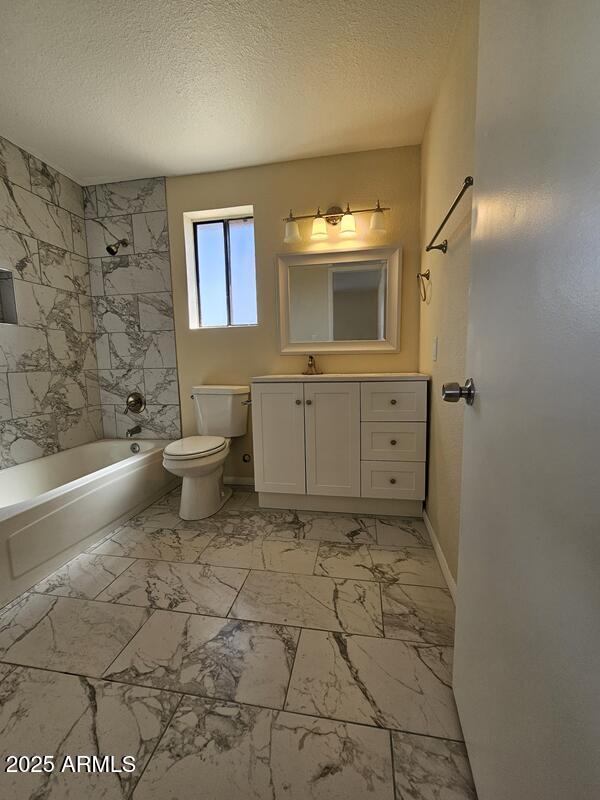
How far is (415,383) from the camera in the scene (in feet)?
6.32

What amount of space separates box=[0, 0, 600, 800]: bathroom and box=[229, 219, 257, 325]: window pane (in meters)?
0.02

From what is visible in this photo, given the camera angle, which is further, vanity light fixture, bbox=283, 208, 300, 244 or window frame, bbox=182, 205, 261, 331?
window frame, bbox=182, 205, 261, 331

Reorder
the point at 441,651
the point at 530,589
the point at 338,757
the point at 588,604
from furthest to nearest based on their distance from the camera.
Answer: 1. the point at 441,651
2. the point at 338,757
3. the point at 530,589
4. the point at 588,604

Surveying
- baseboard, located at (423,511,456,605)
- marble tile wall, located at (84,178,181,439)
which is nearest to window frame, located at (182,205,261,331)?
marble tile wall, located at (84,178,181,439)

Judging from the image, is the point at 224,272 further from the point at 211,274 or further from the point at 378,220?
the point at 378,220

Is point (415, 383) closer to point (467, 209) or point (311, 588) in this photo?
point (467, 209)

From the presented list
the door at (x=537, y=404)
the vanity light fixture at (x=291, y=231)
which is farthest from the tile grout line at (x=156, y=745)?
the vanity light fixture at (x=291, y=231)

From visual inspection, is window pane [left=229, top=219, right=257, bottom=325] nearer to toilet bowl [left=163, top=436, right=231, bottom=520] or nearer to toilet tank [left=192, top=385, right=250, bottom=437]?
toilet tank [left=192, top=385, right=250, bottom=437]

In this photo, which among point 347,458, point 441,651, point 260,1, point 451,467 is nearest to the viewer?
point 441,651

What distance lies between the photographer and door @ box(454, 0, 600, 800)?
35cm

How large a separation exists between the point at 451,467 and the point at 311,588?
2.66 feet

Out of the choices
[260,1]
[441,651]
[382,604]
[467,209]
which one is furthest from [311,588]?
[260,1]

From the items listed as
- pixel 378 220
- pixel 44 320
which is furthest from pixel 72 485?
pixel 378 220

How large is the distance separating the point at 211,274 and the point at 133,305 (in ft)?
2.19
